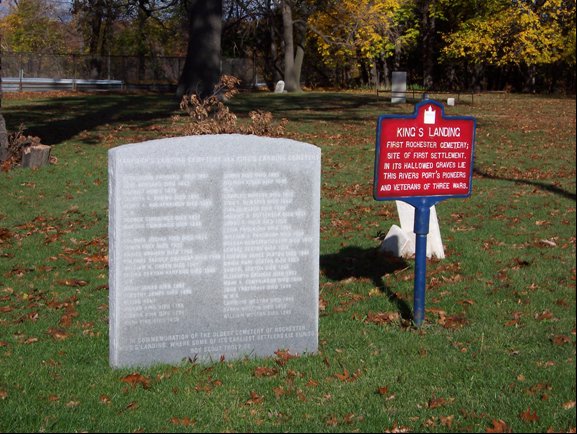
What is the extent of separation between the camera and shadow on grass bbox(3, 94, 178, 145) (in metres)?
21.0

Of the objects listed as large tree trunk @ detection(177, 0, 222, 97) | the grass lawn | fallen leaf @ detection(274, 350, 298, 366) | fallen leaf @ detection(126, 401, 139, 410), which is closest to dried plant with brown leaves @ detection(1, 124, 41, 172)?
the grass lawn

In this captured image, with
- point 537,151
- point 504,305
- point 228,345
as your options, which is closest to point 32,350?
point 228,345

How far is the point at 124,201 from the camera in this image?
6137mm

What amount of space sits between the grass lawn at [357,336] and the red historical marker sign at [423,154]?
2.72 ft

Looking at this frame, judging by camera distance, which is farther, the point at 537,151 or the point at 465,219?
the point at 537,151

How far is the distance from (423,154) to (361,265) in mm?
2864

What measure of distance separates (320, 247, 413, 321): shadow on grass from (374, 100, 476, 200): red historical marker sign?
1.71m

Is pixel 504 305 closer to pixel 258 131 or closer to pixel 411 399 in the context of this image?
→ pixel 411 399

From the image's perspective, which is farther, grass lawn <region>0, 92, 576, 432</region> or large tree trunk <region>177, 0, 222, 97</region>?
large tree trunk <region>177, 0, 222, 97</region>

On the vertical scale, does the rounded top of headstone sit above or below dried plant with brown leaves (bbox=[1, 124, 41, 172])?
above

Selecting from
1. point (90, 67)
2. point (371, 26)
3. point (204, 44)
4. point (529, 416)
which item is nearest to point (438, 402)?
point (529, 416)

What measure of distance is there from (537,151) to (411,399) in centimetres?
1324

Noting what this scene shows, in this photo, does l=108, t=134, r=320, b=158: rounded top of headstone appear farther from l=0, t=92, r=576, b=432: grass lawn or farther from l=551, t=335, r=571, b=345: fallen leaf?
l=551, t=335, r=571, b=345: fallen leaf

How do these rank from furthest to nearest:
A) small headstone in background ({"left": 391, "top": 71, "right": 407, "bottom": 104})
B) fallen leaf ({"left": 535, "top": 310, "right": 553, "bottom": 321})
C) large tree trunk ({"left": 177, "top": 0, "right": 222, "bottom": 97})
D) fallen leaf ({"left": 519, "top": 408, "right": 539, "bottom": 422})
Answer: large tree trunk ({"left": 177, "top": 0, "right": 222, "bottom": 97}), small headstone in background ({"left": 391, "top": 71, "right": 407, "bottom": 104}), fallen leaf ({"left": 535, "top": 310, "right": 553, "bottom": 321}), fallen leaf ({"left": 519, "top": 408, "right": 539, "bottom": 422})
